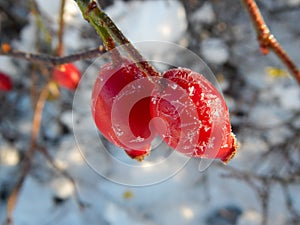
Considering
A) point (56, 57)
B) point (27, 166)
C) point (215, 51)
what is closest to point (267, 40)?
point (56, 57)

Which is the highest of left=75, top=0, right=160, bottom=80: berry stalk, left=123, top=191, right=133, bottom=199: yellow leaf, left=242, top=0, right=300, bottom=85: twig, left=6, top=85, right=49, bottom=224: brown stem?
left=75, top=0, right=160, bottom=80: berry stalk

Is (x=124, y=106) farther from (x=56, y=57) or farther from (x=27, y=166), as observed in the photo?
(x=27, y=166)

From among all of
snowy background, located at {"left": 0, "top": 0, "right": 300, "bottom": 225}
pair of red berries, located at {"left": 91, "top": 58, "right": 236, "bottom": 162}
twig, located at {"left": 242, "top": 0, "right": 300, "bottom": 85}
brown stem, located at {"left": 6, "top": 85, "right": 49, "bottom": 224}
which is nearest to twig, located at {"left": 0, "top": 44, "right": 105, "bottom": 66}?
pair of red berries, located at {"left": 91, "top": 58, "right": 236, "bottom": 162}

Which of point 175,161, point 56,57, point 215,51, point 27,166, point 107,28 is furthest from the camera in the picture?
point 215,51

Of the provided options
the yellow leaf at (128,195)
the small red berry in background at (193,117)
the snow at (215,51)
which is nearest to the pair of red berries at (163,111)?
the small red berry in background at (193,117)

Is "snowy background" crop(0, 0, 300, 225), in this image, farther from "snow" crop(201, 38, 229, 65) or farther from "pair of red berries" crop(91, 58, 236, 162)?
"pair of red berries" crop(91, 58, 236, 162)

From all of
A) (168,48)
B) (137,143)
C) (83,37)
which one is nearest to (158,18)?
(168,48)

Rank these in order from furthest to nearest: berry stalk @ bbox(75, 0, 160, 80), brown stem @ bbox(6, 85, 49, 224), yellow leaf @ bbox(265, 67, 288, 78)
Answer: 1. yellow leaf @ bbox(265, 67, 288, 78)
2. brown stem @ bbox(6, 85, 49, 224)
3. berry stalk @ bbox(75, 0, 160, 80)

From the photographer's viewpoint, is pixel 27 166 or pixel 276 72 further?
pixel 276 72
